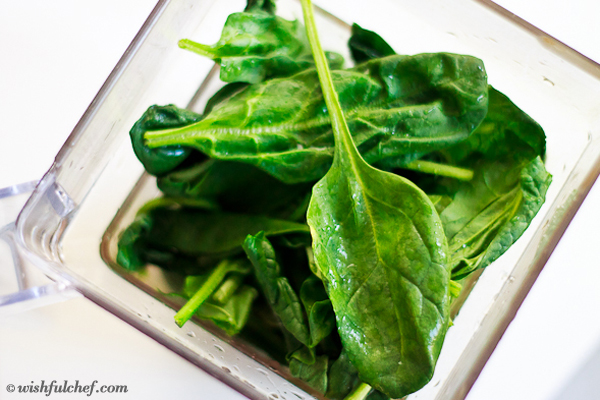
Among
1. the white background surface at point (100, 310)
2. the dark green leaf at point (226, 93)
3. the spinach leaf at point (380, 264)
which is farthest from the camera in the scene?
the white background surface at point (100, 310)

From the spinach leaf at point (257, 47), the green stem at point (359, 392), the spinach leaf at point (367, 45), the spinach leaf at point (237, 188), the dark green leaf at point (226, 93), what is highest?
the spinach leaf at point (367, 45)

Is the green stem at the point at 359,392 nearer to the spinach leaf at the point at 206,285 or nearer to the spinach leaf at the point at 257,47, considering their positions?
the spinach leaf at the point at 206,285

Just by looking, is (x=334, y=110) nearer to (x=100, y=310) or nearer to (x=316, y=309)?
(x=316, y=309)

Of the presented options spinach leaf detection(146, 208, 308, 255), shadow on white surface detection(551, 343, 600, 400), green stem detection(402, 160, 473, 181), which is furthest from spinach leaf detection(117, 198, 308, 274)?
shadow on white surface detection(551, 343, 600, 400)

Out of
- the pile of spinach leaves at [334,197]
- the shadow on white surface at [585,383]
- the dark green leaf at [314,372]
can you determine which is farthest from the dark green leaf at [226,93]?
the shadow on white surface at [585,383]

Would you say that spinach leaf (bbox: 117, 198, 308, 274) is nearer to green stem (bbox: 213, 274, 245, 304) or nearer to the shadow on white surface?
green stem (bbox: 213, 274, 245, 304)

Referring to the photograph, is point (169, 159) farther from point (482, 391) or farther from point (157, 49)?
point (482, 391)
